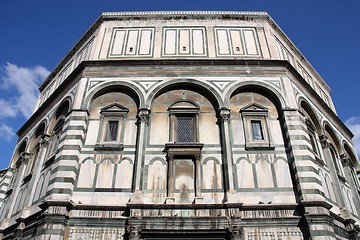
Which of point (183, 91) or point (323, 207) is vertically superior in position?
point (183, 91)

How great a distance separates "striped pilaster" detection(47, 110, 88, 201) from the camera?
10.8 meters

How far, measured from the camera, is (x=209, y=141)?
12.1 meters

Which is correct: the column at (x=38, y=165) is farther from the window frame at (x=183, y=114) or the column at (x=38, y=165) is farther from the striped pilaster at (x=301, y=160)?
the striped pilaster at (x=301, y=160)

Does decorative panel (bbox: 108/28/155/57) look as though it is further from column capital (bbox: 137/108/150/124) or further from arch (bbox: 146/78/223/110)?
column capital (bbox: 137/108/150/124)

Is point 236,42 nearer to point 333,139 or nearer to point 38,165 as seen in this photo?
point 333,139

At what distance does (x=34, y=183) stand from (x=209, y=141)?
7463 millimetres

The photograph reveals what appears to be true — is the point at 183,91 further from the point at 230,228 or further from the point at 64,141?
the point at 230,228

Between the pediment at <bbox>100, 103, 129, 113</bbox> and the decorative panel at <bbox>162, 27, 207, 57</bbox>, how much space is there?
352cm

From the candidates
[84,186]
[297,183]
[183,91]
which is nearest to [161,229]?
[84,186]

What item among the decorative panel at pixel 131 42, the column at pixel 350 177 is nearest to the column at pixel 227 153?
the decorative panel at pixel 131 42

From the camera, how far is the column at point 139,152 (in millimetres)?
10732

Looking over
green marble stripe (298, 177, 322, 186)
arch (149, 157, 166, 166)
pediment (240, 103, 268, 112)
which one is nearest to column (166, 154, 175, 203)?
arch (149, 157, 166, 166)

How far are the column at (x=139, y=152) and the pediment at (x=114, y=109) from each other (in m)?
0.84

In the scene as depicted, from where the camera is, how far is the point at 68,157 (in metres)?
11.6
